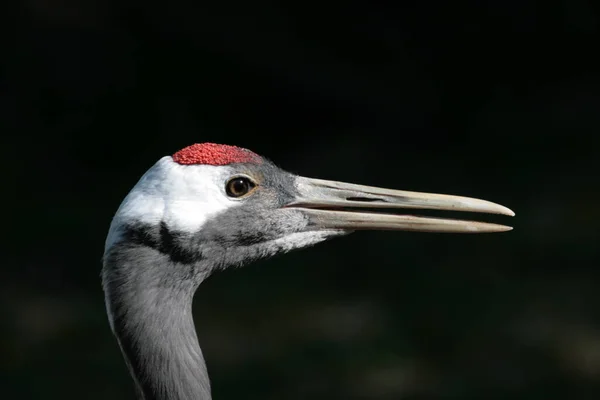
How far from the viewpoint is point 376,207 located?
146 inches

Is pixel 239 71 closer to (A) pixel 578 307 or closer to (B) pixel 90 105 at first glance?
(B) pixel 90 105

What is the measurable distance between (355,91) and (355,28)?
1.97 feet

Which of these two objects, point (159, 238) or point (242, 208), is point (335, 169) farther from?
point (159, 238)

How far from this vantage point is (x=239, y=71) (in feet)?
31.7

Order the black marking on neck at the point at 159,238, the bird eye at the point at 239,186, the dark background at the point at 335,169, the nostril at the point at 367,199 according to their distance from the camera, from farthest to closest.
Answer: the dark background at the point at 335,169, the nostril at the point at 367,199, the bird eye at the point at 239,186, the black marking on neck at the point at 159,238

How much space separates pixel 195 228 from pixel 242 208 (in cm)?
21

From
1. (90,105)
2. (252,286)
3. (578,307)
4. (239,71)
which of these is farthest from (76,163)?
(578,307)

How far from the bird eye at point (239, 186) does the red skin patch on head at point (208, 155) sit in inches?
2.6

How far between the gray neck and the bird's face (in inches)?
2.5

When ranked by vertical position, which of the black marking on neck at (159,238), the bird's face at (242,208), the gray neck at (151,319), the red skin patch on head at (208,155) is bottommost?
the gray neck at (151,319)

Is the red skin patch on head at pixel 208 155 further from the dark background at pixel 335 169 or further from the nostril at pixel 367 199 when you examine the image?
the dark background at pixel 335 169

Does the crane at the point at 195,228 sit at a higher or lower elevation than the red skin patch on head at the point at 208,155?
lower

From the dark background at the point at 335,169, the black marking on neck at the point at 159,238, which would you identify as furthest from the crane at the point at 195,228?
the dark background at the point at 335,169

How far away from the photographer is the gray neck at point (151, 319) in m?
3.42
